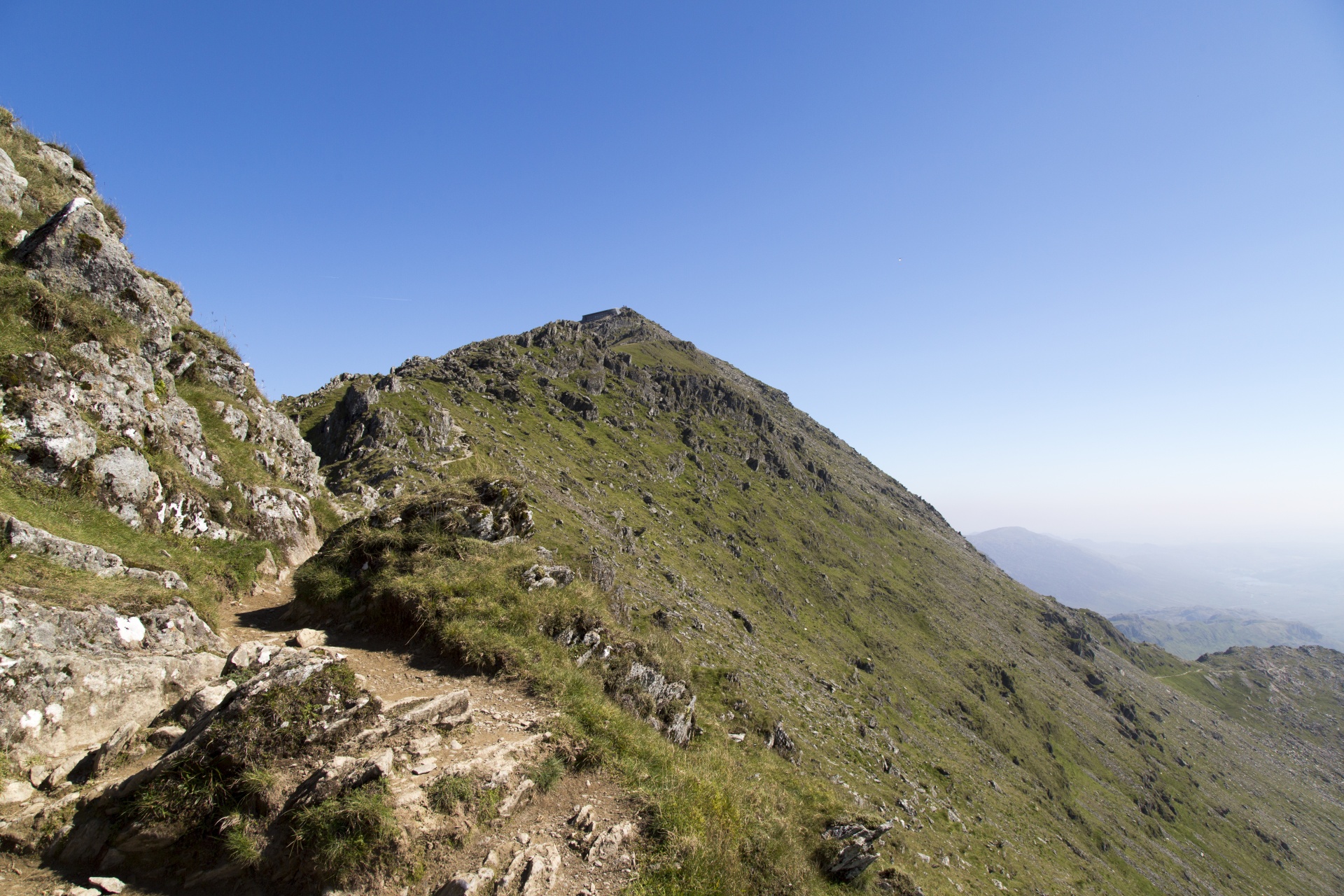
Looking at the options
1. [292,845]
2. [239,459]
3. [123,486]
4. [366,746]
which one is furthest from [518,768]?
[239,459]

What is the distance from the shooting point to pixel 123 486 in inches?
531

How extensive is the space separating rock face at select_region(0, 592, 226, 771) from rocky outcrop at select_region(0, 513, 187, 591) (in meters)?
1.69

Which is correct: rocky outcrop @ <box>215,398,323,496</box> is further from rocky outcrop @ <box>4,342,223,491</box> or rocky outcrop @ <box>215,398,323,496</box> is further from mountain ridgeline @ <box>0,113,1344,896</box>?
rocky outcrop @ <box>4,342,223,491</box>

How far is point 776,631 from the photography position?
86125 millimetres

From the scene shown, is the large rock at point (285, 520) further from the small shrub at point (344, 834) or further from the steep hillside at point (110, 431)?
the small shrub at point (344, 834)

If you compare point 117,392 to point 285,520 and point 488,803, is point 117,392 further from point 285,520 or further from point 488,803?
point 488,803

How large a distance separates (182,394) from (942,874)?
181 ft

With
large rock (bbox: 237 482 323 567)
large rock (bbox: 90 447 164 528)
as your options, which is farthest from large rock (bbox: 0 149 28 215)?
large rock (bbox: 237 482 323 567)

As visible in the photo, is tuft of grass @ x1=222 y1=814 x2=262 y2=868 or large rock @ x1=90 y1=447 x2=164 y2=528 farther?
large rock @ x1=90 y1=447 x2=164 y2=528

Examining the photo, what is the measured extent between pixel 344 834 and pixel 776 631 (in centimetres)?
8599

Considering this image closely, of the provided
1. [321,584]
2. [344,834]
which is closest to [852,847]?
[344,834]

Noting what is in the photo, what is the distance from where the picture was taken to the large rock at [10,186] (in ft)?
54.1

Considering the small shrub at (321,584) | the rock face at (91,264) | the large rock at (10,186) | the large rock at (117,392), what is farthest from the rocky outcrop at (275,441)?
the small shrub at (321,584)

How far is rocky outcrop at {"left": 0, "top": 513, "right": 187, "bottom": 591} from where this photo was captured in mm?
10180
